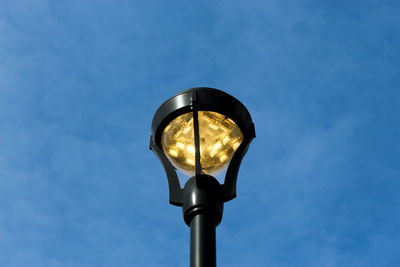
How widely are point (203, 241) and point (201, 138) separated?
78cm

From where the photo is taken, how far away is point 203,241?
2768 millimetres

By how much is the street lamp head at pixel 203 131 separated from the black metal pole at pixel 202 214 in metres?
0.14

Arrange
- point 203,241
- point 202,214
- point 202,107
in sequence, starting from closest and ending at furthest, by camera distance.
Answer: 1. point 203,241
2. point 202,214
3. point 202,107

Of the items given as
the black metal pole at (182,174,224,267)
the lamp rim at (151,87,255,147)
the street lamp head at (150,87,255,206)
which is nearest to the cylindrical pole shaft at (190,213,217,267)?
the black metal pole at (182,174,224,267)

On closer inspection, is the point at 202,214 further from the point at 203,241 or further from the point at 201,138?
the point at 201,138

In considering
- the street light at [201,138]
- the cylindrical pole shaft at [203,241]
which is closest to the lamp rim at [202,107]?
the street light at [201,138]

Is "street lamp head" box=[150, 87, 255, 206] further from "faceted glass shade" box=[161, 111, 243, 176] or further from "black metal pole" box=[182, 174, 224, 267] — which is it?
"black metal pole" box=[182, 174, 224, 267]

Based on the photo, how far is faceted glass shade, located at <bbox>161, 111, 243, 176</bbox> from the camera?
10.8 feet

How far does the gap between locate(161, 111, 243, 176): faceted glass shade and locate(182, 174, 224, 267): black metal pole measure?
16 centimetres

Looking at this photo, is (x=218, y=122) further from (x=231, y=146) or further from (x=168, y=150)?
(x=168, y=150)

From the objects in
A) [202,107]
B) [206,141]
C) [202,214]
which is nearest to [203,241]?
[202,214]

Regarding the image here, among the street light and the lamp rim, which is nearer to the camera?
the street light

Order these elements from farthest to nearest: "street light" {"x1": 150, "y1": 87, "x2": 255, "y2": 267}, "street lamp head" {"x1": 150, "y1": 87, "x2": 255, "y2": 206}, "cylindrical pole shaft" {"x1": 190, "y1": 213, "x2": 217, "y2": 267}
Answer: "street lamp head" {"x1": 150, "y1": 87, "x2": 255, "y2": 206}, "street light" {"x1": 150, "y1": 87, "x2": 255, "y2": 267}, "cylindrical pole shaft" {"x1": 190, "y1": 213, "x2": 217, "y2": 267}

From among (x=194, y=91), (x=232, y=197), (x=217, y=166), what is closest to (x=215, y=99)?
(x=194, y=91)
